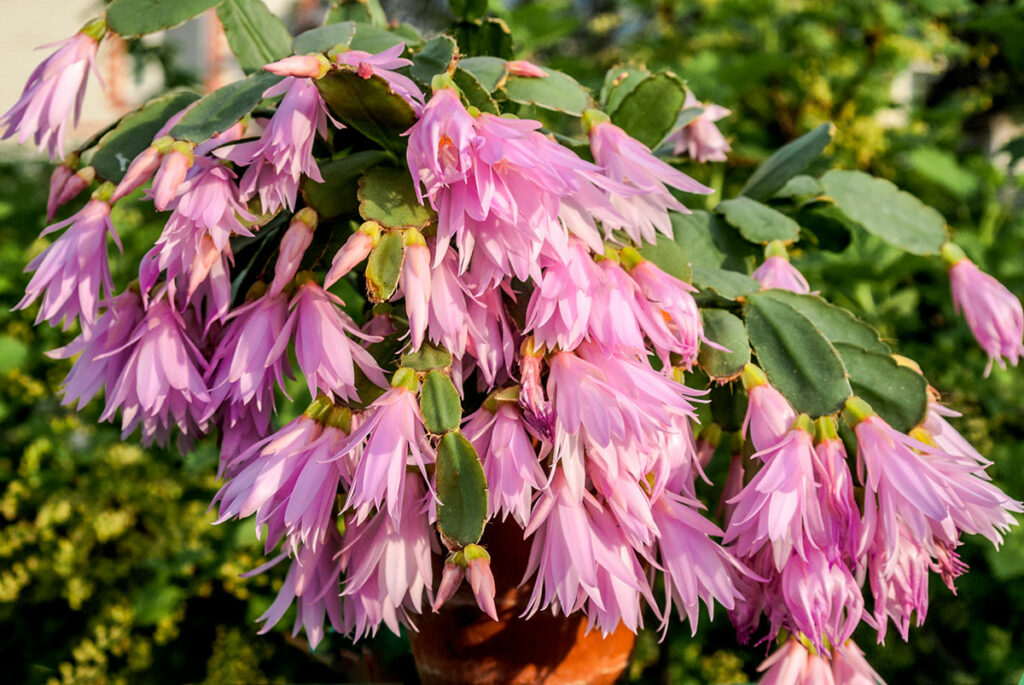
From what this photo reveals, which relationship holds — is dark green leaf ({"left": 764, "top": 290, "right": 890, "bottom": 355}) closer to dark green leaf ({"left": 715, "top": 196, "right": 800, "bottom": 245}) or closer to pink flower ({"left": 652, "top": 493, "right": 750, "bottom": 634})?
dark green leaf ({"left": 715, "top": 196, "right": 800, "bottom": 245})

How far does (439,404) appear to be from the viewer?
1.77 ft

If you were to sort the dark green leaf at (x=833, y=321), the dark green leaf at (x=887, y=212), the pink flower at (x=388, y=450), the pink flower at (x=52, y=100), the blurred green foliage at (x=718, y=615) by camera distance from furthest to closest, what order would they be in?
1. the blurred green foliage at (x=718, y=615)
2. the dark green leaf at (x=887, y=212)
3. the dark green leaf at (x=833, y=321)
4. the pink flower at (x=52, y=100)
5. the pink flower at (x=388, y=450)

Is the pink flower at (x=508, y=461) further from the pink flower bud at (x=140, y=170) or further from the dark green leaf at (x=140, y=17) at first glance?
the dark green leaf at (x=140, y=17)

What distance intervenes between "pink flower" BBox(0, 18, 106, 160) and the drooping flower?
57 cm

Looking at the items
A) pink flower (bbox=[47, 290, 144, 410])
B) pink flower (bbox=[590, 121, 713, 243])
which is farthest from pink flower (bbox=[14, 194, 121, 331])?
pink flower (bbox=[590, 121, 713, 243])

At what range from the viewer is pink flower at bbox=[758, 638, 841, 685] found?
644 millimetres

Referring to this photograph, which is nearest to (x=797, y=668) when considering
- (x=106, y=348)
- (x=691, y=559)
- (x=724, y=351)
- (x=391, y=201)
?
(x=691, y=559)

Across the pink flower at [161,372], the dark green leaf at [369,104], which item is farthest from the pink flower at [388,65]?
the pink flower at [161,372]

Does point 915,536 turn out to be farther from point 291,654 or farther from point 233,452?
point 291,654

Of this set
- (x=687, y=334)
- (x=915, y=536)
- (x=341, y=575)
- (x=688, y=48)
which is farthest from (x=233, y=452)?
(x=688, y=48)

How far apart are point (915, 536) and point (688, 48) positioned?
6.82 ft

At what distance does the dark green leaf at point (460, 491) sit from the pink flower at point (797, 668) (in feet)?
0.88

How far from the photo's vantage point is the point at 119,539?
190 centimetres

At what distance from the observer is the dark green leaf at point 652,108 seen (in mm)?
724
